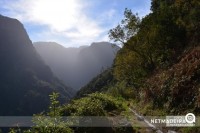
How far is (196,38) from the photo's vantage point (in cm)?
3191

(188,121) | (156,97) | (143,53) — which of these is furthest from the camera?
(143,53)

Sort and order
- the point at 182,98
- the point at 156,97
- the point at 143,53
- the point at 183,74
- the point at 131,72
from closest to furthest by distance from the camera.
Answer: the point at 182,98 → the point at 183,74 → the point at 156,97 → the point at 143,53 → the point at 131,72

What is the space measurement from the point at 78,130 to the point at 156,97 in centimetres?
997

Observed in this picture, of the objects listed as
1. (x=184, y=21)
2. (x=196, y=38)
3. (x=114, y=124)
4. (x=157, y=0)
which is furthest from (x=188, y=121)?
(x=157, y=0)

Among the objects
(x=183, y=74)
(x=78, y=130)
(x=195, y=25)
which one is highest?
(x=195, y=25)

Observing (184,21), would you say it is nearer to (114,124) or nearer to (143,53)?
(143,53)

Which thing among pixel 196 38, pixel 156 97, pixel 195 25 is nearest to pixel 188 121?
pixel 156 97

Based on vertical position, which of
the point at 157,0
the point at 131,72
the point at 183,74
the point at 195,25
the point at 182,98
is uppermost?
the point at 157,0

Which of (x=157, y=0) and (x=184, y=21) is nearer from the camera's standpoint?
(x=184, y=21)

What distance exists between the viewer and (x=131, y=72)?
39.7m

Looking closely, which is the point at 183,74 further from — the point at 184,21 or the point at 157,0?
the point at 157,0

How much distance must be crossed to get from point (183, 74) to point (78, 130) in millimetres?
8908

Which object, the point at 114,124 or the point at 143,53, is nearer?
the point at 114,124

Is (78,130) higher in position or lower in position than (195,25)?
lower
